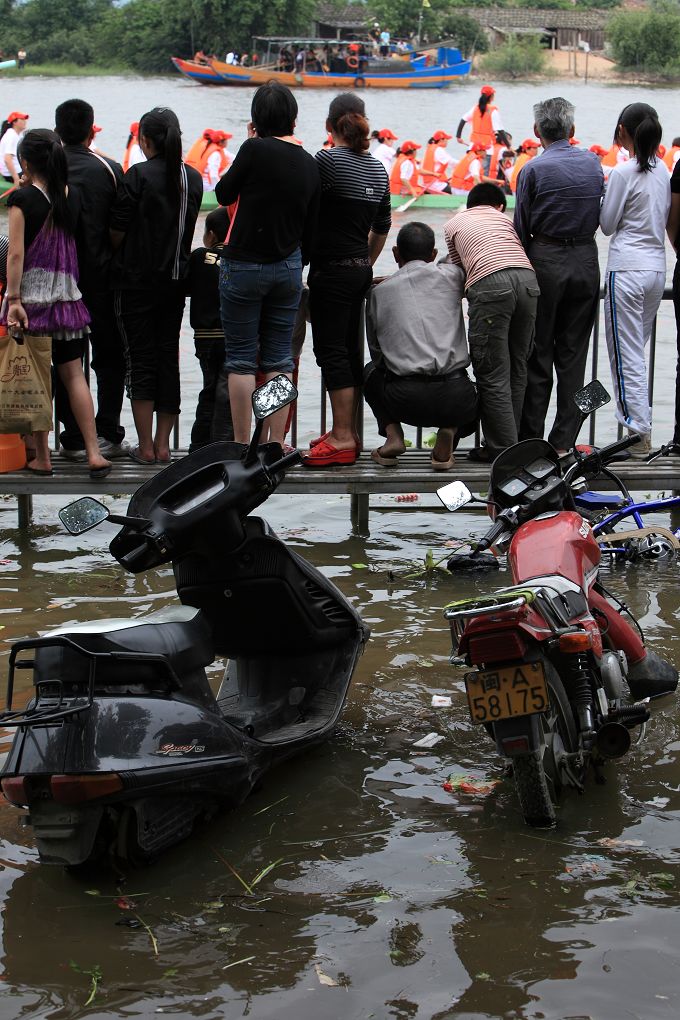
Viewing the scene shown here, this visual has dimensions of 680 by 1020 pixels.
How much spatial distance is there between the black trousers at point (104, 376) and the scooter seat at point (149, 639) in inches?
134

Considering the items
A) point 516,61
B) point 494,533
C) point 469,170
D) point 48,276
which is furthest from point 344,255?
point 516,61

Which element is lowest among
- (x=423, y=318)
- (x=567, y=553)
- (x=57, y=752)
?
(x=57, y=752)

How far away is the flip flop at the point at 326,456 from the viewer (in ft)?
24.5

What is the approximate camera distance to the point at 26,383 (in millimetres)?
6891

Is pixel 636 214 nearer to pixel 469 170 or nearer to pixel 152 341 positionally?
pixel 152 341

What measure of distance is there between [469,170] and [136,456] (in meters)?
21.7

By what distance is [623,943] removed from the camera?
3.63 meters

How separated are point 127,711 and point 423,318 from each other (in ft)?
12.0

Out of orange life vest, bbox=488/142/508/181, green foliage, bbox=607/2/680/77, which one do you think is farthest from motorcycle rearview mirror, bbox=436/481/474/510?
green foliage, bbox=607/2/680/77

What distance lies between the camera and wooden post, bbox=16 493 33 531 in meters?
7.83

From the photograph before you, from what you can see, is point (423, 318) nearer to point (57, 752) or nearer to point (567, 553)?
point (567, 553)

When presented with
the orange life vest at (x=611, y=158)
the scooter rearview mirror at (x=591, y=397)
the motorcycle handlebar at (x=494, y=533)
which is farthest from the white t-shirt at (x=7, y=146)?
the motorcycle handlebar at (x=494, y=533)

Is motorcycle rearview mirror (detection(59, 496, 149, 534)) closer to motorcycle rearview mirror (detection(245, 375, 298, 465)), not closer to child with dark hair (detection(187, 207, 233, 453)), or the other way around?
motorcycle rearview mirror (detection(245, 375, 298, 465))

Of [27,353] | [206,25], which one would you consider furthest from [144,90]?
[27,353]
